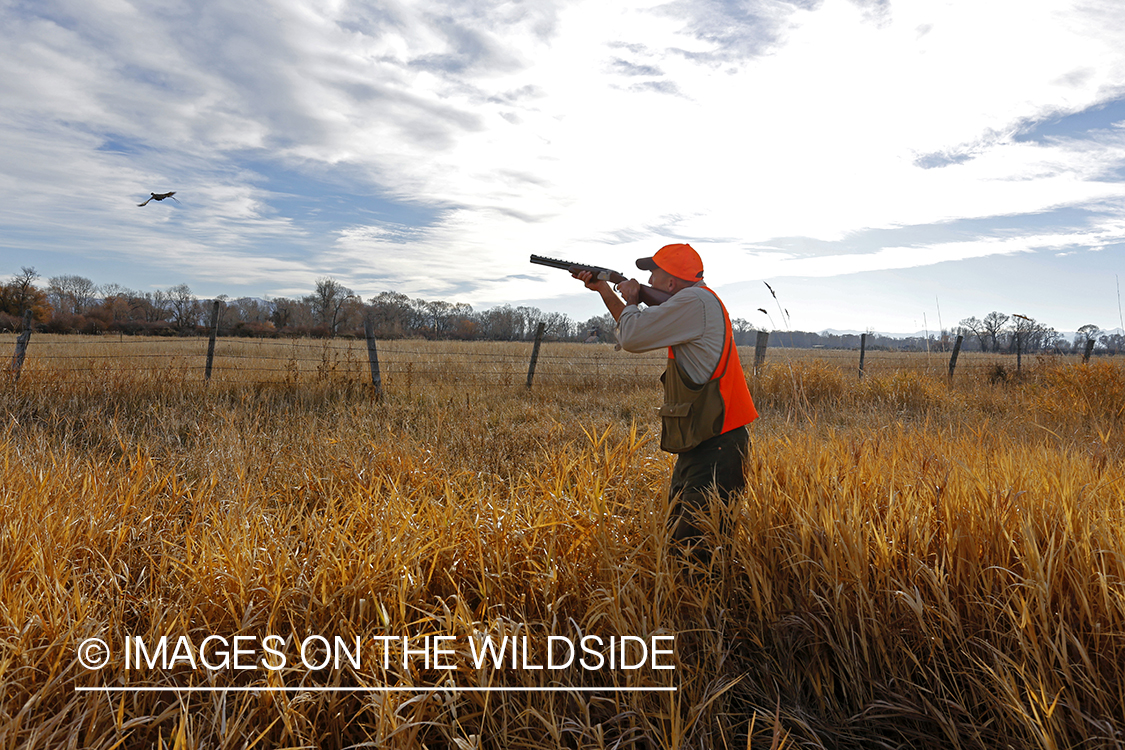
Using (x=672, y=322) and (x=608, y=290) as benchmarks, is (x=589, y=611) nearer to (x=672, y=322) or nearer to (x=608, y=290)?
(x=672, y=322)

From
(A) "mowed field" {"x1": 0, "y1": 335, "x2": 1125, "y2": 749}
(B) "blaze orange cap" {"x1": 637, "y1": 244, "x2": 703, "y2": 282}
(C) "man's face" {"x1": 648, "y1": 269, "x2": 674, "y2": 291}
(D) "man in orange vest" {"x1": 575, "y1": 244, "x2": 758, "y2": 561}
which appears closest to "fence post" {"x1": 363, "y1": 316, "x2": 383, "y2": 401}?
A: (A) "mowed field" {"x1": 0, "y1": 335, "x2": 1125, "y2": 749}

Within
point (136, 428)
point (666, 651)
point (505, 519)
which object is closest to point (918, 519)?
point (666, 651)

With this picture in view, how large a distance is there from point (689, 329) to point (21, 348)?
38.5ft

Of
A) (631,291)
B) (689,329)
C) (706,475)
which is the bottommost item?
(706,475)

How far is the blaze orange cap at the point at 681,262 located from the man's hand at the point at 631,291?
0.24 metres

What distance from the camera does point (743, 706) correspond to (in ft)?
8.30

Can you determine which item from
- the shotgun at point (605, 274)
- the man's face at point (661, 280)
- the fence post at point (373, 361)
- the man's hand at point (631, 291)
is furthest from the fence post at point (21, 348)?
the man's face at point (661, 280)

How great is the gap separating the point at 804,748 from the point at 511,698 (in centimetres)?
122

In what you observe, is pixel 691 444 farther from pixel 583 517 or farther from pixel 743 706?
pixel 743 706

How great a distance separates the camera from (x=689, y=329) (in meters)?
3.36

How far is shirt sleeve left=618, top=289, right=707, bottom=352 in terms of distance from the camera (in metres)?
3.33

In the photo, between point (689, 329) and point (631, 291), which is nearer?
point (689, 329)

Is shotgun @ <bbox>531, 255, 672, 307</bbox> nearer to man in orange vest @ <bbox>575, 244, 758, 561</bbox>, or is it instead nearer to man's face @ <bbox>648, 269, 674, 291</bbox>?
man's face @ <bbox>648, 269, 674, 291</bbox>

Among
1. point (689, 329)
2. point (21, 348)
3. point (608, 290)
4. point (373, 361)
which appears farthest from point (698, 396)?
point (21, 348)
